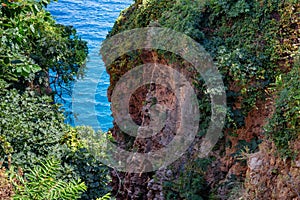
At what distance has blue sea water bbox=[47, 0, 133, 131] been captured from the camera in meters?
14.1

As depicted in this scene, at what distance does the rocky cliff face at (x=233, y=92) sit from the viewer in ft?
22.4

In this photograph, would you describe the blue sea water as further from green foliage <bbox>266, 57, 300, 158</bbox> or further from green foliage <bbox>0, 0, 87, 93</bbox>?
green foliage <bbox>266, 57, 300, 158</bbox>

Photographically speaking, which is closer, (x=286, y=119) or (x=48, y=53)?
(x=286, y=119)

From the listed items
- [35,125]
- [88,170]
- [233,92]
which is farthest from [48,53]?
[233,92]

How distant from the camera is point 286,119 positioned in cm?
554

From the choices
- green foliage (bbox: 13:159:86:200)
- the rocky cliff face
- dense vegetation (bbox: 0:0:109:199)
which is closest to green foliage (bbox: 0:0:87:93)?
dense vegetation (bbox: 0:0:109:199)

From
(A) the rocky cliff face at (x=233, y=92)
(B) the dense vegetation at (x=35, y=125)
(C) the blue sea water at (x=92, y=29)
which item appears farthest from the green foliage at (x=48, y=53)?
(C) the blue sea water at (x=92, y=29)

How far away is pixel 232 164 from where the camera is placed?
7227 millimetres

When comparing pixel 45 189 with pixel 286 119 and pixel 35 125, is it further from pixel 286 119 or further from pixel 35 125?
pixel 286 119

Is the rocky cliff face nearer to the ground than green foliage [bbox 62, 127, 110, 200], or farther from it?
farther from it

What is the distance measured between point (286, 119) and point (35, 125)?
4.07m

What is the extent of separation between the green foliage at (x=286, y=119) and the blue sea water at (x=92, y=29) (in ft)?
27.5

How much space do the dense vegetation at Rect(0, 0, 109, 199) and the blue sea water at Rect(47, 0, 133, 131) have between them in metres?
4.90

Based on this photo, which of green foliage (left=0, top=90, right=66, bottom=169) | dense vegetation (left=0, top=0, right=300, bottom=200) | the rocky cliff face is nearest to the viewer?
dense vegetation (left=0, top=0, right=300, bottom=200)
